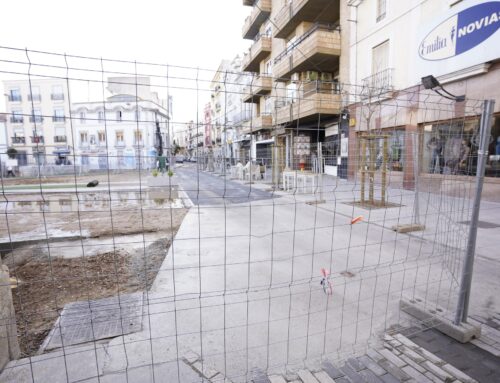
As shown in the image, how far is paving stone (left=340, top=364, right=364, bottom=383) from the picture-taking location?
2.04 metres

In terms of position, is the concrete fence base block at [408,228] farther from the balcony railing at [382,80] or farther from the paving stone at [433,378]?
the balcony railing at [382,80]

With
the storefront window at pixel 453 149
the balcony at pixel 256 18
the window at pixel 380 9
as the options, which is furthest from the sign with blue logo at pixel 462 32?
the balcony at pixel 256 18

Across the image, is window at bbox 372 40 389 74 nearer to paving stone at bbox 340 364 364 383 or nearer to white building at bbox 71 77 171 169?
white building at bbox 71 77 171 169

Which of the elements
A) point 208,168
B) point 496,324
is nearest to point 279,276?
point 496,324

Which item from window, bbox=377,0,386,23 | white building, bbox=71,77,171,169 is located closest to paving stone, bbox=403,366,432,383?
white building, bbox=71,77,171,169

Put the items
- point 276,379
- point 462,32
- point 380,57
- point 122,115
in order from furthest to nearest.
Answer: point 380,57 < point 462,32 < point 122,115 < point 276,379

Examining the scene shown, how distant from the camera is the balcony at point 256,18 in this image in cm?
2376

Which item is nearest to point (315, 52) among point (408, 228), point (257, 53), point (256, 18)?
point (257, 53)

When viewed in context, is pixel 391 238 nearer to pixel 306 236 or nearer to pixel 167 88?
pixel 306 236

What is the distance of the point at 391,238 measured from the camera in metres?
5.44

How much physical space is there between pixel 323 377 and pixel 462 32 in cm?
1047

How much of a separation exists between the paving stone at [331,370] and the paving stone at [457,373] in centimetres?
74

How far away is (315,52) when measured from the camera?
15.1 metres

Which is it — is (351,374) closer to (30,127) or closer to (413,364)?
(413,364)
